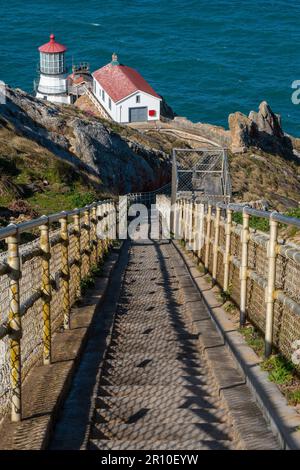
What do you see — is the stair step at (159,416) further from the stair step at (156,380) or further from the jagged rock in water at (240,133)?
the jagged rock in water at (240,133)

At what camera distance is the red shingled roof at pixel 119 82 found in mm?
79500

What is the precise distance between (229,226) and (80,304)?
89.2 inches

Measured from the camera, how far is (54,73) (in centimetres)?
8888

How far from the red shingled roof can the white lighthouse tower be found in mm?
5500

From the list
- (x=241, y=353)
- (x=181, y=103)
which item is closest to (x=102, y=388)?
(x=241, y=353)

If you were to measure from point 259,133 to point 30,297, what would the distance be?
72378 mm

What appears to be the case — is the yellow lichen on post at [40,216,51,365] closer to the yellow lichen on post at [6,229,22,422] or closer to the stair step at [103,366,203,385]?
the stair step at [103,366,203,385]

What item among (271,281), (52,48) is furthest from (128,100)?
(271,281)

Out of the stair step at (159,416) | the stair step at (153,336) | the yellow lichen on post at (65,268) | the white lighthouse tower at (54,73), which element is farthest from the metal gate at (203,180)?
the white lighthouse tower at (54,73)

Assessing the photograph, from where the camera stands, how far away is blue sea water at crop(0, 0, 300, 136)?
12286cm

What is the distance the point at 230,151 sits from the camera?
6944cm

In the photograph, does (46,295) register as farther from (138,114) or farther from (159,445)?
(138,114)

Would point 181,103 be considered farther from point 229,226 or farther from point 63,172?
point 229,226

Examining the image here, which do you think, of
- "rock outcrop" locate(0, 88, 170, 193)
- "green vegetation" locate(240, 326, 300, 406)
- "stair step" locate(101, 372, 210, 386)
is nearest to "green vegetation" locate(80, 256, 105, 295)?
"stair step" locate(101, 372, 210, 386)
